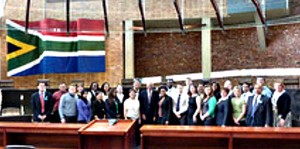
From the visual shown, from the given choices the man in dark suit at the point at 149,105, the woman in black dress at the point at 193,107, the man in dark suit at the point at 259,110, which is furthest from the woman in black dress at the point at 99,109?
the man in dark suit at the point at 259,110

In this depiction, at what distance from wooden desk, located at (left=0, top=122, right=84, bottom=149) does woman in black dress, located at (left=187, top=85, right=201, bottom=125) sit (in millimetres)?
2511

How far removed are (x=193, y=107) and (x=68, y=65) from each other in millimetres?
6787

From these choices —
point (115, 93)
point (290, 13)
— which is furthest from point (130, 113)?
point (290, 13)

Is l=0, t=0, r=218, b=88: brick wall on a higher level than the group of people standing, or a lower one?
higher

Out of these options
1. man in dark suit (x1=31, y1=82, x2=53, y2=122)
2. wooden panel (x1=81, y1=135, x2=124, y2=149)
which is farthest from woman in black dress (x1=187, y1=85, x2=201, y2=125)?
man in dark suit (x1=31, y1=82, x2=53, y2=122)

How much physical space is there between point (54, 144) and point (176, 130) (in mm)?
1783

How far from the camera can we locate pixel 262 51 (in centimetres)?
1302

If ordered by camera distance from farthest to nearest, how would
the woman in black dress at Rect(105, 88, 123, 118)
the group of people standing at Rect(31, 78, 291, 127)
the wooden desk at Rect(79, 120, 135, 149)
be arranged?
the woman in black dress at Rect(105, 88, 123, 118)
the group of people standing at Rect(31, 78, 291, 127)
the wooden desk at Rect(79, 120, 135, 149)

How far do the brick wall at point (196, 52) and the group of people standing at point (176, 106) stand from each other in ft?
19.5

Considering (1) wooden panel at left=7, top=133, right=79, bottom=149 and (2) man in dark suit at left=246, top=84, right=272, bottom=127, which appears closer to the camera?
(1) wooden panel at left=7, top=133, right=79, bottom=149

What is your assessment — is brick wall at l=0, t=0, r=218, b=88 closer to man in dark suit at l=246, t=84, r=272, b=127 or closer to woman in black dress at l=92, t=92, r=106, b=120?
woman in black dress at l=92, t=92, r=106, b=120

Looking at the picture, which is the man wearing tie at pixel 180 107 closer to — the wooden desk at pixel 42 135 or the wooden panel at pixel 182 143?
the wooden panel at pixel 182 143

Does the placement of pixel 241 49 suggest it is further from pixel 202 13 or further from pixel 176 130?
pixel 176 130

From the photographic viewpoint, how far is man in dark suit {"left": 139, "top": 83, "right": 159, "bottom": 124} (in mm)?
7387
